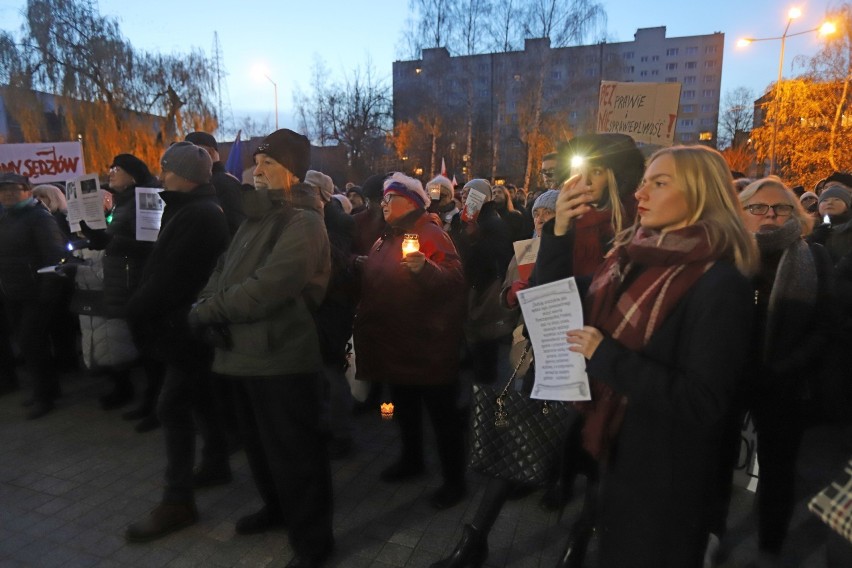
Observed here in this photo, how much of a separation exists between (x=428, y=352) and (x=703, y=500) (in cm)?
184

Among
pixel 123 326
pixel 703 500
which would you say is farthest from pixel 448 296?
pixel 123 326

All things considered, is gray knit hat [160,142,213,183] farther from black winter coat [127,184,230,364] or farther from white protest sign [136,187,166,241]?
white protest sign [136,187,166,241]

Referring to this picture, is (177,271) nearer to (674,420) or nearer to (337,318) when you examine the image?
(337,318)

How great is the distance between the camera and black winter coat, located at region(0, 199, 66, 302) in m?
4.88

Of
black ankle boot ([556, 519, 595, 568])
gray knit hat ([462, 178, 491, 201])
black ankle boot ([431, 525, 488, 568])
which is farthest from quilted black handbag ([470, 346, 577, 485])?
gray knit hat ([462, 178, 491, 201])

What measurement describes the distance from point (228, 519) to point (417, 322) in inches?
64.0

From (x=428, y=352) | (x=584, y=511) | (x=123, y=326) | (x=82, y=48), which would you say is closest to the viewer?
(x=584, y=511)

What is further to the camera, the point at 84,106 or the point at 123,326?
the point at 84,106

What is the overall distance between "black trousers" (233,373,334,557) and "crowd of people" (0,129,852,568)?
0.03ft

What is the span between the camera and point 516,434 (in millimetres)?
2395

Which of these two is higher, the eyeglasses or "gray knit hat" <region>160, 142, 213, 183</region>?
"gray knit hat" <region>160, 142, 213, 183</region>

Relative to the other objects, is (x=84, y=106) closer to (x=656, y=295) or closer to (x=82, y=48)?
(x=82, y=48)

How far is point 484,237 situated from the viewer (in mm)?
4773

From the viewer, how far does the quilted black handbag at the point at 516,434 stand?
7.70ft
